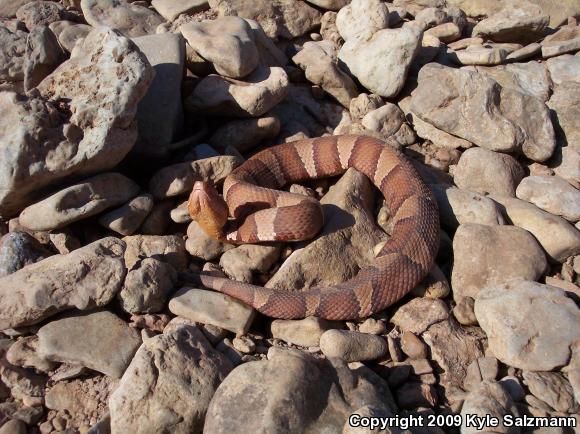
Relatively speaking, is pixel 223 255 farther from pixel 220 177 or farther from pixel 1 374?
pixel 1 374

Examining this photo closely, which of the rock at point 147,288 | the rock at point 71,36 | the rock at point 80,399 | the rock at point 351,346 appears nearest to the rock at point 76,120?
the rock at point 71,36

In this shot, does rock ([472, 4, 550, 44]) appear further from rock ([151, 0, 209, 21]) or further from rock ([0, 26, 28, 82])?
rock ([0, 26, 28, 82])

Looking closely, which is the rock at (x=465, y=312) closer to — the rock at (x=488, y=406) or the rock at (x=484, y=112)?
the rock at (x=488, y=406)

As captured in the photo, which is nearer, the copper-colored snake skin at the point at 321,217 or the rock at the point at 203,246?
the copper-colored snake skin at the point at 321,217

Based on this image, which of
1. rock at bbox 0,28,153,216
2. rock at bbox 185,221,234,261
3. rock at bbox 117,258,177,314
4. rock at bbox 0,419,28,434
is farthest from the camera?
rock at bbox 185,221,234,261

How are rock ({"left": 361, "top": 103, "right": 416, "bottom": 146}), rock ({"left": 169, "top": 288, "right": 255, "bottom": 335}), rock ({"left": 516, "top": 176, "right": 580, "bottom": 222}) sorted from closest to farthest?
rock ({"left": 169, "top": 288, "right": 255, "bottom": 335}) → rock ({"left": 516, "top": 176, "right": 580, "bottom": 222}) → rock ({"left": 361, "top": 103, "right": 416, "bottom": 146})

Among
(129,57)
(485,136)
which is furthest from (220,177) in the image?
(485,136)

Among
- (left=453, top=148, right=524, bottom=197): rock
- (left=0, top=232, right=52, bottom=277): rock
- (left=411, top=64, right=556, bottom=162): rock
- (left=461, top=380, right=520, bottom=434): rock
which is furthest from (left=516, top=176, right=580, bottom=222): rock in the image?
(left=0, top=232, right=52, bottom=277): rock
